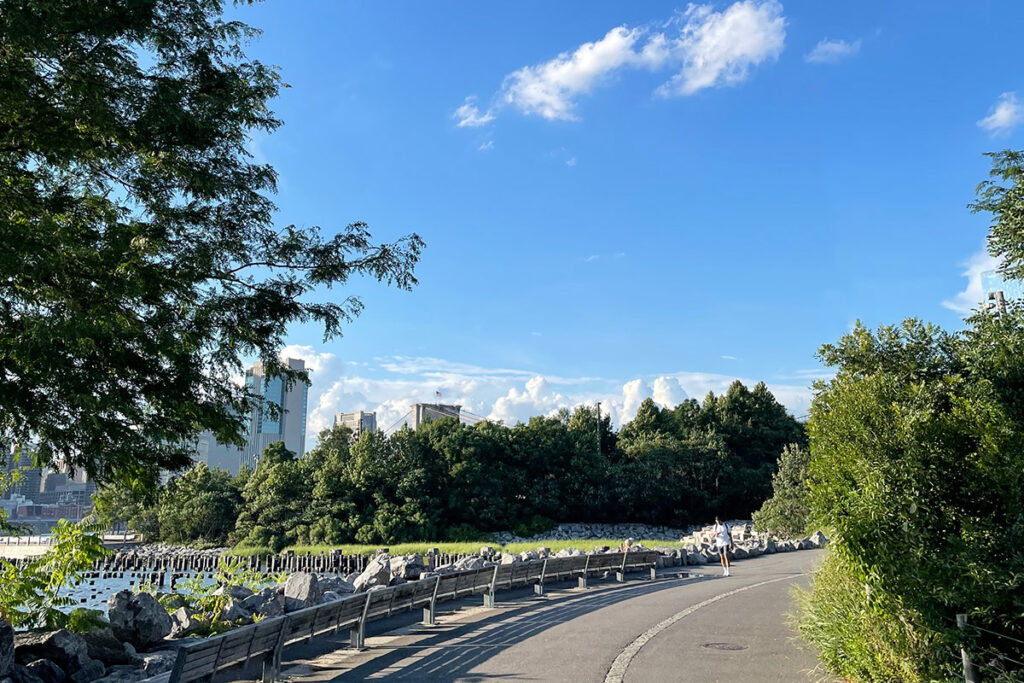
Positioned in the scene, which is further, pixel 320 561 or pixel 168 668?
pixel 320 561

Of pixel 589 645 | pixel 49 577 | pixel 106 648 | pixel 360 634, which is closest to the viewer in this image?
pixel 106 648

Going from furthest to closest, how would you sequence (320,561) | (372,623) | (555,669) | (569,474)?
(569,474) → (320,561) → (372,623) → (555,669)

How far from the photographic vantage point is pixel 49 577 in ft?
33.2

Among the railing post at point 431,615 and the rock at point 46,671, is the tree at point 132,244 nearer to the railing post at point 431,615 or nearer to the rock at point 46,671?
the rock at point 46,671

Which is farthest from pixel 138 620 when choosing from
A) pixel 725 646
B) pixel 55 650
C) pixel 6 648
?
pixel 725 646

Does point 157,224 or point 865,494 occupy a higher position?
point 157,224

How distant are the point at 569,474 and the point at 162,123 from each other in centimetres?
5689

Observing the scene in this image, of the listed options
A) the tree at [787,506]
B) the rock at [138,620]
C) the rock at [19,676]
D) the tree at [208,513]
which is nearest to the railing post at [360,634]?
the rock at [138,620]

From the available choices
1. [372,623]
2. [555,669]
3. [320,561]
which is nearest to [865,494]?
[555,669]

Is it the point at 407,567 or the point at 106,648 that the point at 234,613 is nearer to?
the point at 106,648

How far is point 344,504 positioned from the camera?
55.9m

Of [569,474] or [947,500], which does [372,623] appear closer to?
[947,500]

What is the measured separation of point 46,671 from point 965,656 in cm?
976

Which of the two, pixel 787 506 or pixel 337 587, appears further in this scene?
pixel 787 506
